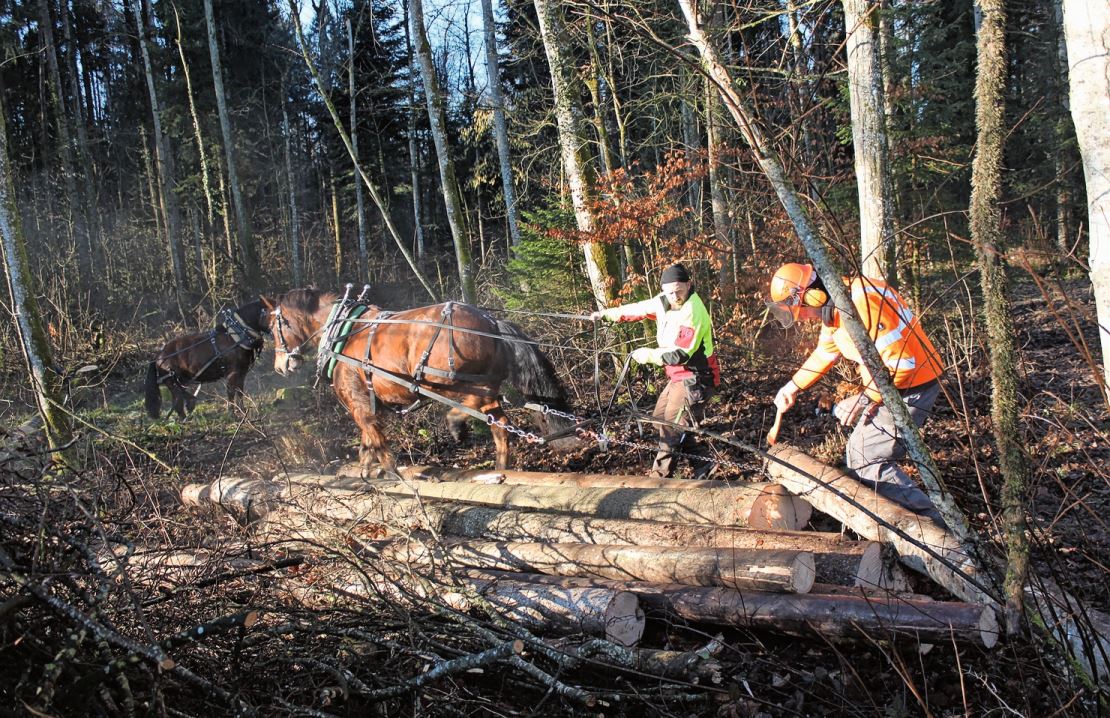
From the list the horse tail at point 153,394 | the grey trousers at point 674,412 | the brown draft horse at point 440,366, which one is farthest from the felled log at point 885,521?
the horse tail at point 153,394

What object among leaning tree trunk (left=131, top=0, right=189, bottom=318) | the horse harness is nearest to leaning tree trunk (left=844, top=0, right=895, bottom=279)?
the horse harness

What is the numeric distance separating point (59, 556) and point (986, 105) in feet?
13.0

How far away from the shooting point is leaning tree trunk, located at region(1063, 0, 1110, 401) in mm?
3400

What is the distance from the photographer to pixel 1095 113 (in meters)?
3.44

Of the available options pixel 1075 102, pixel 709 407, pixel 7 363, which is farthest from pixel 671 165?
pixel 7 363

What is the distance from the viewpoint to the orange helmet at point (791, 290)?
4.83m

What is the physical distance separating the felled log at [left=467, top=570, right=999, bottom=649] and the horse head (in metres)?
4.74

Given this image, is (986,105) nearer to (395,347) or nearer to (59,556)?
(59,556)

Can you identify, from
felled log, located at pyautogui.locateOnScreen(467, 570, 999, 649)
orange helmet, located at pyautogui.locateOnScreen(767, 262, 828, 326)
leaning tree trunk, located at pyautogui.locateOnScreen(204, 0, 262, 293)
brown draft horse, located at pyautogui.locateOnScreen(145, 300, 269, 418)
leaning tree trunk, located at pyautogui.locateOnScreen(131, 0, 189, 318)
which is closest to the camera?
felled log, located at pyautogui.locateOnScreen(467, 570, 999, 649)

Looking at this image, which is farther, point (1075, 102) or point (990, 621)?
point (1075, 102)

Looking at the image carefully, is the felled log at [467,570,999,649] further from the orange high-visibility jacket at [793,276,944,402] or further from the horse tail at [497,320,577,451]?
the horse tail at [497,320,577,451]

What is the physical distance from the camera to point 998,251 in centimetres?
242

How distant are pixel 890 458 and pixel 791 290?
1.27 meters

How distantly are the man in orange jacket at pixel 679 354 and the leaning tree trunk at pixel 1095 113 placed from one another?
9.50ft
